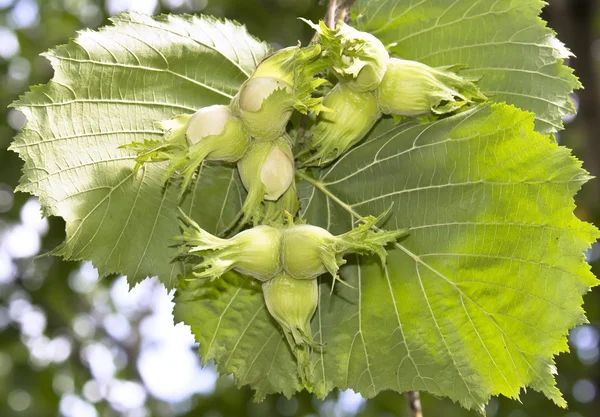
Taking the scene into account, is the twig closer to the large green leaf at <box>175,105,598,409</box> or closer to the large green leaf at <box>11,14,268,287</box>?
the large green leaf at <box>175,105,598,409</box>

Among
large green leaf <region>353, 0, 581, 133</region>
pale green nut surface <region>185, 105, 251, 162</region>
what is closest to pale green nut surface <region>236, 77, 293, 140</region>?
pale green nut surface <region>185, 105, 251, 162</region>

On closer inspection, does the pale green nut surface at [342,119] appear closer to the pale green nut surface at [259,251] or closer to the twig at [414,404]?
the pale green nut surface at [259,251]

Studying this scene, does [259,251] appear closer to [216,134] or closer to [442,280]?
[216,134]

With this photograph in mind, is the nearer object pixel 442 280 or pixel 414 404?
pixel 442 280

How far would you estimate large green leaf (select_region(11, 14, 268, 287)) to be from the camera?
55.8 inches

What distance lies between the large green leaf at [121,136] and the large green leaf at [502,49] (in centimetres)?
49

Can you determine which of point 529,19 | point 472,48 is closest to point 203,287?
point 472,48

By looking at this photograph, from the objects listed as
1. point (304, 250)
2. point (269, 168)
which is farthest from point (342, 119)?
point (304, 250)

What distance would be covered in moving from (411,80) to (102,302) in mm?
9257

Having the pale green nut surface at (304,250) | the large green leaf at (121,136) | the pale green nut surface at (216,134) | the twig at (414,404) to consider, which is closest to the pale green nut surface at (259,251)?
the pale green nut surface at (304,250)

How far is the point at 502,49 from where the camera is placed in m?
1.60

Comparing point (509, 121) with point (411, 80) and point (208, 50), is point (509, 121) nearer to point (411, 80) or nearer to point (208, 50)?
point (411, 80)

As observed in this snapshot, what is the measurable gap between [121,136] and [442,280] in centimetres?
74

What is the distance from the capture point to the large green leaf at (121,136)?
4.65 ft
